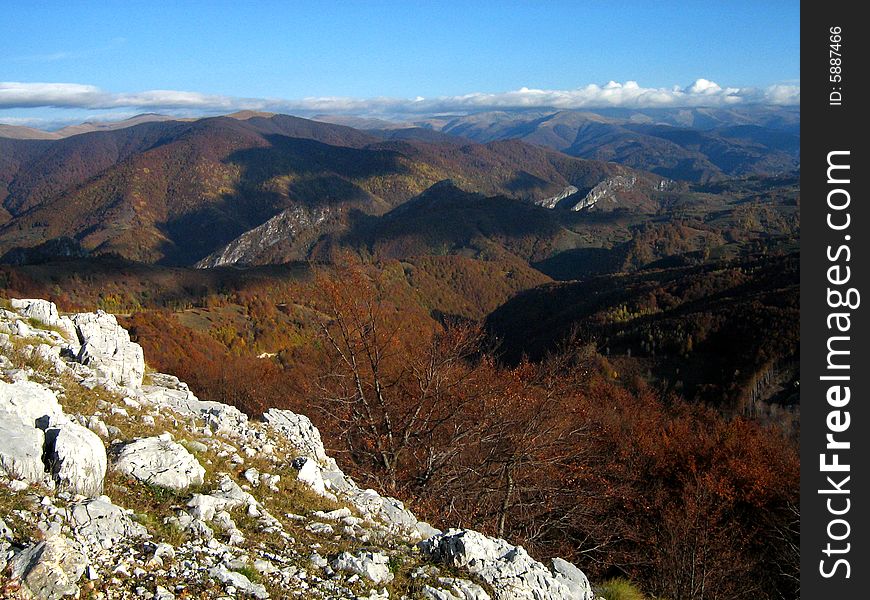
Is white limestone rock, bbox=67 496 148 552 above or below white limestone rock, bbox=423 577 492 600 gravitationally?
above

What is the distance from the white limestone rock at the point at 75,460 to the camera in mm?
8203

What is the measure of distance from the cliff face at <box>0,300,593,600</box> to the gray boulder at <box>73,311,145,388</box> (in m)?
1.36

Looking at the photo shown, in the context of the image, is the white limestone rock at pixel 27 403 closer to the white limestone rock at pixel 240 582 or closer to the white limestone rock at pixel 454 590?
the white limestone rock at pixel 240 582

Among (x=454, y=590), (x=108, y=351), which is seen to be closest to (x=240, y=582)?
(x=454, y=590)

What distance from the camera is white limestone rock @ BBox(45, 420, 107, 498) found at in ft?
26.9

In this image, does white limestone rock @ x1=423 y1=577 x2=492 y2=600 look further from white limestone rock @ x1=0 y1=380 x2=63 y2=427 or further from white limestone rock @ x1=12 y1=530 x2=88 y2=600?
white limestone rock @ x1=0 y1=380 x2=63 y2=427

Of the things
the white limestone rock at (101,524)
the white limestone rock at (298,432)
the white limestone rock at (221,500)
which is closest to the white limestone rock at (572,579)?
the white limestone rock at (221,500)

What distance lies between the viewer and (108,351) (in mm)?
17438

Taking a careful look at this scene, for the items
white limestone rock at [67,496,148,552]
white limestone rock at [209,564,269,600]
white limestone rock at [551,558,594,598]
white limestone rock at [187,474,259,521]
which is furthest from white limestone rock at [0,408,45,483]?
white limestone rock at [551,558,594,598]

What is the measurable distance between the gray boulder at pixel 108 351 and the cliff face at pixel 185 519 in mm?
1362

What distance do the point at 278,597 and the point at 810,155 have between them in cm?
1356

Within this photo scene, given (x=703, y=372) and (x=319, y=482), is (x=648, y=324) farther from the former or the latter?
(x=319, y=482)

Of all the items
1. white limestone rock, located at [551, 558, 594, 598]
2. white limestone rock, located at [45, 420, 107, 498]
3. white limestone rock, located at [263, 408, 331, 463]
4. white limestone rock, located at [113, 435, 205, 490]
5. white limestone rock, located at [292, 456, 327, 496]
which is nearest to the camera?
white limestone rock, located at [45, 420, 107, 498]

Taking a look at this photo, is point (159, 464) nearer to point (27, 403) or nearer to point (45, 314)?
point (27, 403)
